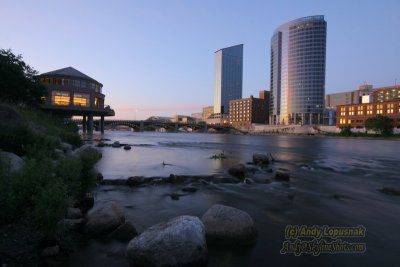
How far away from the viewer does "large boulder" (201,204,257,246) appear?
10266mm

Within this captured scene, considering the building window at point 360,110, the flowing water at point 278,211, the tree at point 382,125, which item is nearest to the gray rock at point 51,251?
the flowing water at point 278,211

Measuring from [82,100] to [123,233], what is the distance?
10572 cm

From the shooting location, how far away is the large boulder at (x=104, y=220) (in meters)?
10.6

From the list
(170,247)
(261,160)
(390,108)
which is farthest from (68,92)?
(390,108)

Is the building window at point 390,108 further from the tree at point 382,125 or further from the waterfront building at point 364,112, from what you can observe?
the tree at point 382,125

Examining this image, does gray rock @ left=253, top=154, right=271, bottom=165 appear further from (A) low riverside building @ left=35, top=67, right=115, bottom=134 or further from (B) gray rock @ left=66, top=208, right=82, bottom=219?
(A) low riverside building @ left=35, top=67, right=115, bottom=134

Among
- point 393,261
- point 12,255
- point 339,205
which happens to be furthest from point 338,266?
point 12,255

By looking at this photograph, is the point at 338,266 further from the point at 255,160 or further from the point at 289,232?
the point at 255,160

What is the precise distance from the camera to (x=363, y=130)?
172m

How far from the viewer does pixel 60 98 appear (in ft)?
339

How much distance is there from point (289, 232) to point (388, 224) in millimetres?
4755

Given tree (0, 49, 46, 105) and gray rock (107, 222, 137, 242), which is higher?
tree (0, 49, 46, 105)

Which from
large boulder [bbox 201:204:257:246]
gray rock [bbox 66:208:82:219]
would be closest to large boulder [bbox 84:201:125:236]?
gray rock [bbox 66:208:82:219]

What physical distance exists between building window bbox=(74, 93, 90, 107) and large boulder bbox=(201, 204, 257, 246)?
344 feet
